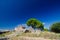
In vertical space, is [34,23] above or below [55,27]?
above

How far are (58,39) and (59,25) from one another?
665 inches

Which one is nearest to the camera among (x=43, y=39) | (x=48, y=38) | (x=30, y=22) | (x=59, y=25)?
(x=43, y=39)

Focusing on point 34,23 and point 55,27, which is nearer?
point 55,27

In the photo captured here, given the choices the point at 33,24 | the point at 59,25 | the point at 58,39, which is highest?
the point at 33,24

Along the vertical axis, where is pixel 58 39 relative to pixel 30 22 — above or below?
below

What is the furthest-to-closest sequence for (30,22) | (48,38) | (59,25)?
(30,22) < (59,25) < (48,38)

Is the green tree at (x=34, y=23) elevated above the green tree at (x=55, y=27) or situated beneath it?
elevated above

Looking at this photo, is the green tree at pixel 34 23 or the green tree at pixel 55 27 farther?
the green tree at pixel 34 23

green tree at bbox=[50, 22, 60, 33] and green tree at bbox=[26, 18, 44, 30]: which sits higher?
green tree at bbox=[26, 18, 44, 30]

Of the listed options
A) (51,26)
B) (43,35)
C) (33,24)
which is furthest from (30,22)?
(43,35)

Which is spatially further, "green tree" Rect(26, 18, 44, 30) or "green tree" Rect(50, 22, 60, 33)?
"green tree" Rect(26, 18, 44, 30)

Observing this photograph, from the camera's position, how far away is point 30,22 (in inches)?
2431

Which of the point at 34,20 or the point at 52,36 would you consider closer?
the point at 52,36

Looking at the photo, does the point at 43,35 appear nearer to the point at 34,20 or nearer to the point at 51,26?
the point at 51,26
